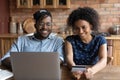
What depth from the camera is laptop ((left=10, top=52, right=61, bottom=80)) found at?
5.23 feet

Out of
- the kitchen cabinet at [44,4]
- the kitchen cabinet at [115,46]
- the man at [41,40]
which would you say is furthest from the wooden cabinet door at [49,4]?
the man at [41,40]

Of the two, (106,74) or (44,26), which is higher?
(44,26)

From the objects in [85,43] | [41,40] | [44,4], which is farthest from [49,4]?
[85,43]

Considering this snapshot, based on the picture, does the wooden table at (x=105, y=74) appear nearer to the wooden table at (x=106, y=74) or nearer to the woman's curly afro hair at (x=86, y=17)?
the wooden table at (x=106, y=74)

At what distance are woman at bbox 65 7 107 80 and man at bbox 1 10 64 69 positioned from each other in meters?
0.13

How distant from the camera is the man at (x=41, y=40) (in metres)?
2.33

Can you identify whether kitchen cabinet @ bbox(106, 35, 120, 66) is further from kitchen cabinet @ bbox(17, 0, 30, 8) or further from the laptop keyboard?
the laptop keyboard

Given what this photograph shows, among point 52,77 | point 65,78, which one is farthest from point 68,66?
point 52,77

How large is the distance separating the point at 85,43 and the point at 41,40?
16.4 inches

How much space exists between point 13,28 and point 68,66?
8.55 feet

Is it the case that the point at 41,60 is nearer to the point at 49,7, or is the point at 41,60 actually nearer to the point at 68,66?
the point at 68,66

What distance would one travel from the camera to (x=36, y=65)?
162 cm

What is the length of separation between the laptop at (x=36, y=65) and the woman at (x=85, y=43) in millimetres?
495

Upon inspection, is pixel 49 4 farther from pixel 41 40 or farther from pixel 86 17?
pixel 86 17
